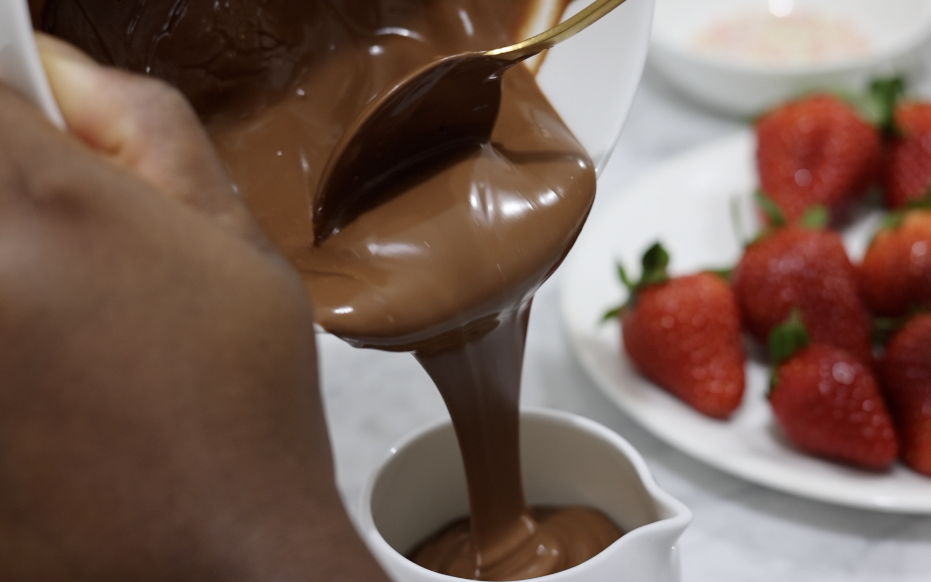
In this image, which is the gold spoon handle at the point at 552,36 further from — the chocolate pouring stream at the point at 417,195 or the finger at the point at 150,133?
the finger at the point at 150,133

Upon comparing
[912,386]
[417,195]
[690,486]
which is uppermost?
[417,195]

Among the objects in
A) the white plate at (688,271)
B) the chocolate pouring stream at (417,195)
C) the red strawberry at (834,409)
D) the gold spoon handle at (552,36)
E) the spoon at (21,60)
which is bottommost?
the white plate at (688,271)

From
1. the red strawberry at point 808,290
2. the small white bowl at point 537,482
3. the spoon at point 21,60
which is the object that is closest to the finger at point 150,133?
the spoon at point 21,60

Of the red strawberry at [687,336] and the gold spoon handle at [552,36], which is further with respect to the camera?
the red strawberry at [687,336]

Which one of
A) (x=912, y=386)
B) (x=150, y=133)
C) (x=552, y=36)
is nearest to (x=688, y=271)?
(x=912, y=386)

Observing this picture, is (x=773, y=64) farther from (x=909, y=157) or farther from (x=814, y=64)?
(x=909, y=157)
